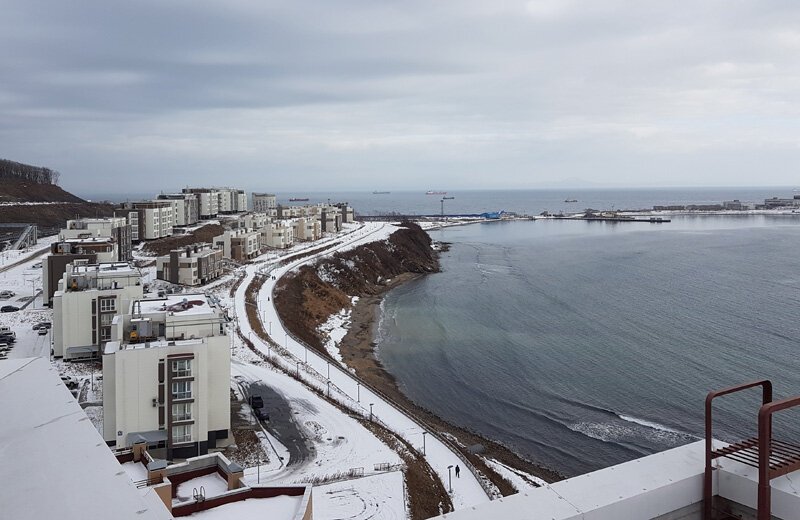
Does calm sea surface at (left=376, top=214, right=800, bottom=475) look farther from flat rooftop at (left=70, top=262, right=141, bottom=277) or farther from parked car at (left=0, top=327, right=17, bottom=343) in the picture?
parked car at (left=0, top=327, right=17, bottom=343)

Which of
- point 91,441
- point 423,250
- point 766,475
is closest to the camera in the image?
point 766,475

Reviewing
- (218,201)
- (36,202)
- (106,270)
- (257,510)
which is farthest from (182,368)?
(36,202)

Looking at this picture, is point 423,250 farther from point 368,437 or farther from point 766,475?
point 766,475

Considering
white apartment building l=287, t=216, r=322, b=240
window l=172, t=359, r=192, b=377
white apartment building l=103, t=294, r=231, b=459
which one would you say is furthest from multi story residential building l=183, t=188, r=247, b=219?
window l=172, t=359, r=192, b=377

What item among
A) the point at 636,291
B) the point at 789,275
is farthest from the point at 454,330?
the point at 789,275

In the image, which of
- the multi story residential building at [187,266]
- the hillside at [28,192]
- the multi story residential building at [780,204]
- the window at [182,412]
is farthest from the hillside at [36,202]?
the multi story residential building at [780,204]

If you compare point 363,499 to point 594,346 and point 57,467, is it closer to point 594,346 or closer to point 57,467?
point 57,467

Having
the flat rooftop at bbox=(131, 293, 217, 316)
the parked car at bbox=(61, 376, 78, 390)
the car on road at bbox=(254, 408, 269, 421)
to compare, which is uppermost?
the flat rooftop at bbox=(131, 293, 217, 316)
